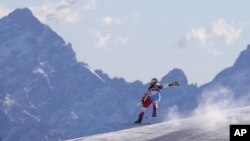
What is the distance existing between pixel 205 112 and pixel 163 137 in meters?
8.42

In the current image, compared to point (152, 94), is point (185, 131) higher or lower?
lower

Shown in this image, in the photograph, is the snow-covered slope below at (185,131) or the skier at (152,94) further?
the skier at (152,94)

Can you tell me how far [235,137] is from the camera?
16.8 metres

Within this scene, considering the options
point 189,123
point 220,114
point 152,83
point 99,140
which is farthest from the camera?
point 152,83

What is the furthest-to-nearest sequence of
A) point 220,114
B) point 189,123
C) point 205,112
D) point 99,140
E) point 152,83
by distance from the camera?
1. point 152,83
2. point 205,112
3. point 220,114
4. point 189,123
5. point 99,140

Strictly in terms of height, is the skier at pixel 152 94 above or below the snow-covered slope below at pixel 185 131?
above

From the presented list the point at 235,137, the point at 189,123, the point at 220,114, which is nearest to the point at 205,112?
the point at 220,114

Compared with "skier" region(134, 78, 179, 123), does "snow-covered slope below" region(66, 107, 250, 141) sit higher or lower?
lower

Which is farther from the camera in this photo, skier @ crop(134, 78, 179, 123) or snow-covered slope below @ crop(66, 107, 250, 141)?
skier @ crop(134, 78, 179, 123)

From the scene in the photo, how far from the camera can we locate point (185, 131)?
22.2 m

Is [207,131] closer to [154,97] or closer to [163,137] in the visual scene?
[163,137]

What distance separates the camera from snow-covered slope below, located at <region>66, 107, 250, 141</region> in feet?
68.4

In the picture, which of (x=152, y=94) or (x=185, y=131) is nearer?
(x=185, y=131)

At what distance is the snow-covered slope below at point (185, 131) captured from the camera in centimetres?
2084
